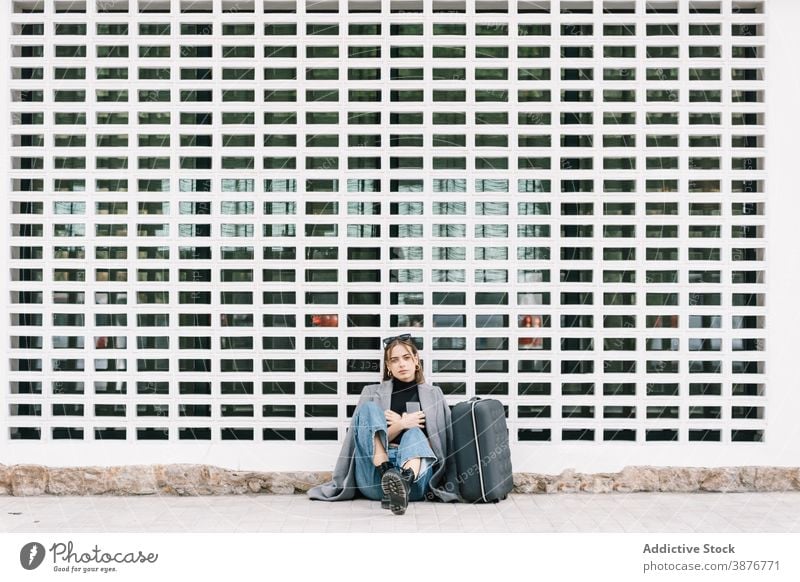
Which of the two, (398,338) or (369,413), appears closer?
(369,413)

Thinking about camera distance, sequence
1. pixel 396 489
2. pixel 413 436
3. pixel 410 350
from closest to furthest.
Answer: pixel 396 489 < pixel 413 436 < pixel 410 350

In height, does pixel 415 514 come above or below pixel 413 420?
below

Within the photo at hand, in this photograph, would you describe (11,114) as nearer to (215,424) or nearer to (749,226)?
(215,424)

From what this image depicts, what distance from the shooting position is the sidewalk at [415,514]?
360 cm

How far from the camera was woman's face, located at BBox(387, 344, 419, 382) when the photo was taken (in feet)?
13.0

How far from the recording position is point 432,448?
3.97 m

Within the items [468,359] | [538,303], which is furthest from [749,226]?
[468,359]

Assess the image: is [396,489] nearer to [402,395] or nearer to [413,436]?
[413,436]

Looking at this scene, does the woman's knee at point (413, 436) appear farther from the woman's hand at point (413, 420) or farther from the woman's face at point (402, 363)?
the woman's face at point (402, 363)

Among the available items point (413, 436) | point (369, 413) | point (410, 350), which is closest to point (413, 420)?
point (413, 436)

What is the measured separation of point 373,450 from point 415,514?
0.37 m

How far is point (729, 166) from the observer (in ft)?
14.0

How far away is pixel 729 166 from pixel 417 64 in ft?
5.80

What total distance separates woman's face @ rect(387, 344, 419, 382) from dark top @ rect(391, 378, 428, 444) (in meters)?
0.07
